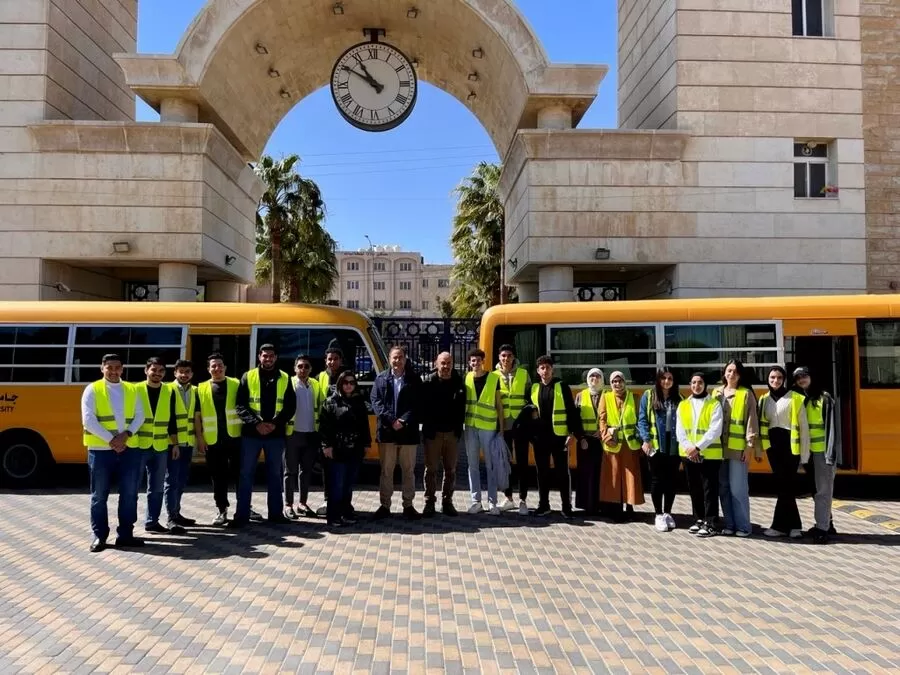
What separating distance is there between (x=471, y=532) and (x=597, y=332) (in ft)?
13.9

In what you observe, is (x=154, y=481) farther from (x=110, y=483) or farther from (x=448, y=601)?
(x=448, y=601)

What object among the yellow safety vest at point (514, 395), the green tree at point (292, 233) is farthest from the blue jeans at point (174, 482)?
the green tree at point (292, 233)

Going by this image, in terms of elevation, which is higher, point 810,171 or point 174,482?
point 810,171

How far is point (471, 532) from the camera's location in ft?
24.7

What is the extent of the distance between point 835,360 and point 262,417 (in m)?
8.40

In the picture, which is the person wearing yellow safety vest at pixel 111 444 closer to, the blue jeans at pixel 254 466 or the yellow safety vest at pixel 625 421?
the blue jeans at pixel 254 466

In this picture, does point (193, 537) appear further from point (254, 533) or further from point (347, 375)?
point (347, 375)

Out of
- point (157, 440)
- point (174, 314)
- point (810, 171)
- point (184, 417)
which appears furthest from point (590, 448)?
point (810, 171)

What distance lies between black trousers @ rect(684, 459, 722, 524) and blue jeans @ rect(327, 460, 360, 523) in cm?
397

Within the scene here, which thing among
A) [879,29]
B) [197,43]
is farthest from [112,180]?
[879,29]

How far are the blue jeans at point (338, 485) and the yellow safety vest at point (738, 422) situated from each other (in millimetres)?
4346

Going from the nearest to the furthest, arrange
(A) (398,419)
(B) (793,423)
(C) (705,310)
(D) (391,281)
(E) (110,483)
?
(E) (110,483) → (B) (793,423) → (A) (398,419) → (C) (705,310) → (D) (391,281)

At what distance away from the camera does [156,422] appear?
745 cm

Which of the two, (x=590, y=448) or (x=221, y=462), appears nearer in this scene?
(x=221, y=462)
